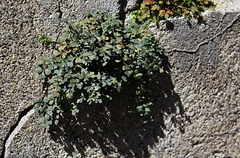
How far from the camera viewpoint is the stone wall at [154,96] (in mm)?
2113

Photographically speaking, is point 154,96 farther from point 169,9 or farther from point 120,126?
point 169,9

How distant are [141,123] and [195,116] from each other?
482mm

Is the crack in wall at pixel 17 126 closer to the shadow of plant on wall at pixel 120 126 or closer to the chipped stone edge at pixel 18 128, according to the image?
the chipped stone edge at pixel 18 128

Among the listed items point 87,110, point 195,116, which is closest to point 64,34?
point 87,110

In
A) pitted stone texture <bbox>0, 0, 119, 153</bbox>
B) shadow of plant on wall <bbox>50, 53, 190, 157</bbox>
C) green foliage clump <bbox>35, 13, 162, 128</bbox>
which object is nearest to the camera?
green foliage clump <bbox>35, 13, 162, 128</bbox>

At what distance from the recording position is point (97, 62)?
6.49 feet

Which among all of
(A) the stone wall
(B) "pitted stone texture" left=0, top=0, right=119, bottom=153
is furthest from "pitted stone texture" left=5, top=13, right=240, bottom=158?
(B) "pitted stone texture" left=0, top=0, right=119, bottom=153

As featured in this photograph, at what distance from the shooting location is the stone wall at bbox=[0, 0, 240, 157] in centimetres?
211

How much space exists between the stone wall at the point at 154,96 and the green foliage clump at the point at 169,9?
73mm

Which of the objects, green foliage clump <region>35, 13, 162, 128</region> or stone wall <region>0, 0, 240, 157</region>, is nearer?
green foliage clump <region>35, 13, 162, 128</region>

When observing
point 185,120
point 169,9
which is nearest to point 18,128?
point 185,120

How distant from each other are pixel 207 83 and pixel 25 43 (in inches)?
62.5

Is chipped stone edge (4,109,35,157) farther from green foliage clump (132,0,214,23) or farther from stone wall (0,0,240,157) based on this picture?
green foliage clump (132,0,214,23)

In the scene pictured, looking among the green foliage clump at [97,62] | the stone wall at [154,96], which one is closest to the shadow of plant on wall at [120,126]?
the stone wall at [154,96]
